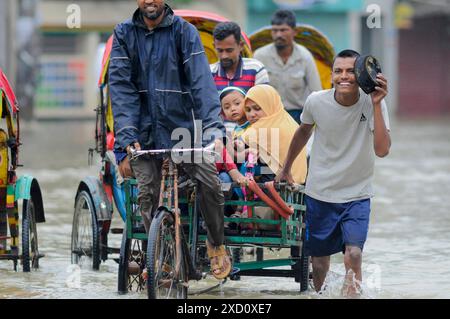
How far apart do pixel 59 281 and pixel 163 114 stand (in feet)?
6.64

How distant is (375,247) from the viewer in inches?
428

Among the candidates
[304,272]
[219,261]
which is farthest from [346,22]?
[219,261]

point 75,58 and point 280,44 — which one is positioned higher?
point 75,58

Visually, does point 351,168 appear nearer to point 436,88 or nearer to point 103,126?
point 103,126

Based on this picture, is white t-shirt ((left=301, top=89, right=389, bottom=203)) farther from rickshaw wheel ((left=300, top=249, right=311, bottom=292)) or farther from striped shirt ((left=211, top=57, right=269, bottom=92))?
striped shirt ((left=211, top=57, right=269, bottom=92))

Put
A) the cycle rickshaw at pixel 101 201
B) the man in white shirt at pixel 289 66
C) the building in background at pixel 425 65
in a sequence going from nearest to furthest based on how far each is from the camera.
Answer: the cycle rickshaw at pixel 101 201 → the man in white shirt at pixel 289 66 → the building in background at pixel 425 65

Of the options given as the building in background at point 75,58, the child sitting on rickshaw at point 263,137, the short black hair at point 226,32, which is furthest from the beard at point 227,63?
the building in background at point 75,58

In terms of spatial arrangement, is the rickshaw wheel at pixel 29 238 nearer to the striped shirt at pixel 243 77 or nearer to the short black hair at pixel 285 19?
the striped shirt at pixel 243 77

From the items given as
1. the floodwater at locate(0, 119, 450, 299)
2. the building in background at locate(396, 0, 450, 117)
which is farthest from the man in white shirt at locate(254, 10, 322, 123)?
the building in background at locate(396, 0, 450, 117)

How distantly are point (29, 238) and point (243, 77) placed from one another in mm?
1946

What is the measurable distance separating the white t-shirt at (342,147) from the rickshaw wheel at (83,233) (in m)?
2.34

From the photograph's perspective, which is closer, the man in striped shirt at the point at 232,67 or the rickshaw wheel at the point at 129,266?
the rickshaw wheel at the point at 129,266

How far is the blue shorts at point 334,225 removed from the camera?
24.9 feet

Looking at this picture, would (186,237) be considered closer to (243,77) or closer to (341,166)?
(341,166)
